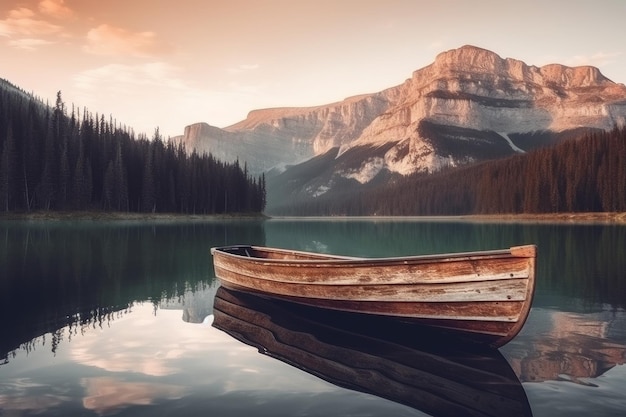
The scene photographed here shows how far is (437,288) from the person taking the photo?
42.7 feet

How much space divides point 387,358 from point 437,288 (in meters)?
2.66

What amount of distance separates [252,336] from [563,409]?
8791mm

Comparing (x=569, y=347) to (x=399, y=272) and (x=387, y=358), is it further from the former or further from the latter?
(x=387, y=358)

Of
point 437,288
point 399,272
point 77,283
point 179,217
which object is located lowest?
point 77,283

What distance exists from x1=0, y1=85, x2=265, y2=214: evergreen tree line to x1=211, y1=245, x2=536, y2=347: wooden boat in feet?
319

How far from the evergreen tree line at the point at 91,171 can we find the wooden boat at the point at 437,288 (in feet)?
319

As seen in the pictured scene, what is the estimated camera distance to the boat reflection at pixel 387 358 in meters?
9.16

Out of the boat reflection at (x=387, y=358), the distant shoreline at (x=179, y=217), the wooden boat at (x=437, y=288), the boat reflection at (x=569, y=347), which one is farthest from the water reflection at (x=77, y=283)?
the distant shoreline at (x=179, y=217)

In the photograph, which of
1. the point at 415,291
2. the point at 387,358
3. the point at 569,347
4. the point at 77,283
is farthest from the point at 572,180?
the point at 387,358

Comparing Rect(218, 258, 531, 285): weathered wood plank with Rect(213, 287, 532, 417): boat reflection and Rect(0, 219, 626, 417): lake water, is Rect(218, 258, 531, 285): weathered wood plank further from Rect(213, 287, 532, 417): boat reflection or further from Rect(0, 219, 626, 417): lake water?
Rect(0, 219, 626, 417): lake water

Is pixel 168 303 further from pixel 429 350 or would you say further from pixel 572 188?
pixel 572 188

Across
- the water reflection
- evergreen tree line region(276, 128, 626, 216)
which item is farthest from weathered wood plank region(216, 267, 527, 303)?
evergreen tree line region(276, 128, 626, 216)

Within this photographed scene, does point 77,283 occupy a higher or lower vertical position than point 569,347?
lower

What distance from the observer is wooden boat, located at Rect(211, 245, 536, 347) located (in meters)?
11.9
